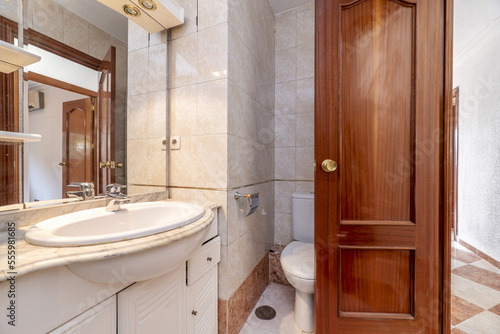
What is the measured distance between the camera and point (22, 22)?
0.64 metres

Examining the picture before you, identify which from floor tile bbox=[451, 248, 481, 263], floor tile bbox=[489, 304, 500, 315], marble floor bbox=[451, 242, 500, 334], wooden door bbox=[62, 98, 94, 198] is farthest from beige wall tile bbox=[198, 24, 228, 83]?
floor tile bbox=[451, 248, 481, 263]

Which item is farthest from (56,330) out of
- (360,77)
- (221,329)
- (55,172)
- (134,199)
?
(360,77)

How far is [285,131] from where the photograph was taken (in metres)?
1.79

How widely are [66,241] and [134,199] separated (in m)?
0.62

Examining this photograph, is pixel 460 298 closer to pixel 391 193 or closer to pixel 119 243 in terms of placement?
pixel 391 193

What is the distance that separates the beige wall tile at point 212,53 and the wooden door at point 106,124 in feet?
1.43

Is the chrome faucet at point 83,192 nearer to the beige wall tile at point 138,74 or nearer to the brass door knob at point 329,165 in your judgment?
the beige wall tile at point 138,74

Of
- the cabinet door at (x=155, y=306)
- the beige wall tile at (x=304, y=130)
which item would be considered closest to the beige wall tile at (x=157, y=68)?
the cabinet door at (x=155, y=306)

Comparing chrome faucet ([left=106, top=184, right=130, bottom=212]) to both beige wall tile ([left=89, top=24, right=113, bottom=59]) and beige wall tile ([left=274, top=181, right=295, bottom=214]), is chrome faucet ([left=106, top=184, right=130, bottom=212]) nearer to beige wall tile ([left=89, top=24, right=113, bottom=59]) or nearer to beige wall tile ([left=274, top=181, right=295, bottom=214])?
beige wall tile ([left=89, top=24, right=113, bottom=59])

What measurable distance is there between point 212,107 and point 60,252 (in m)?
0.86

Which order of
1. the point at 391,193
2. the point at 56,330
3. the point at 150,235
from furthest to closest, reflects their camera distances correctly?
the point at 391,193
the point at 150,235
the point at 56,330

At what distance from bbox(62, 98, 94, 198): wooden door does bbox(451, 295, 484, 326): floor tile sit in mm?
2212

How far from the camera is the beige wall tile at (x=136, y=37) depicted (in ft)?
3.52

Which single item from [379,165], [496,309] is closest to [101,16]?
[379,165]
